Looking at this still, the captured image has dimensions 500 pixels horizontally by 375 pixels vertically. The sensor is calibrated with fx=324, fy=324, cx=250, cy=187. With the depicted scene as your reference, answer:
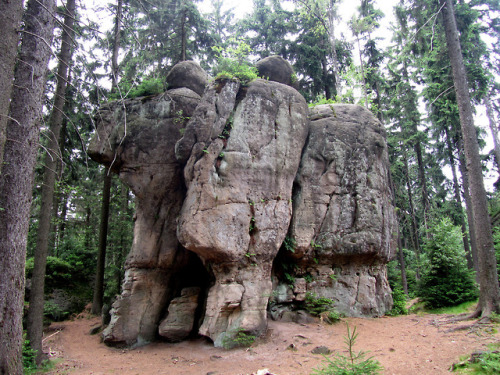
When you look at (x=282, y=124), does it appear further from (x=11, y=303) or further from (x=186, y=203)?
(x=11, y=303)

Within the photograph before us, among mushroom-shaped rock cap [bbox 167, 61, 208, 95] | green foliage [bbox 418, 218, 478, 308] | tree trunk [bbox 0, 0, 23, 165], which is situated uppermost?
mushroom-shaped rock cap [bbox 167, 61, 208, 95]

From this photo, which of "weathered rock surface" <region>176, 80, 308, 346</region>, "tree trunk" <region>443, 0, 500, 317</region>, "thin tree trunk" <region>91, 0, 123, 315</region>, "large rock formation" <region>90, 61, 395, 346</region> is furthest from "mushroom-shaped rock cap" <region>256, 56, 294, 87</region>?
"thin tree trunk" <region>91, 0, 123, 315</region>

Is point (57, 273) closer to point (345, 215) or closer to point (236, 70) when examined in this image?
point (236, 70)

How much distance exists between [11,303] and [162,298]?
21.2 ft

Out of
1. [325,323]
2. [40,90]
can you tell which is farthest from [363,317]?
[40,90]

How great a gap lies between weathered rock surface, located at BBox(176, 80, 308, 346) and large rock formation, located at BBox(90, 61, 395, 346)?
4 centimetres

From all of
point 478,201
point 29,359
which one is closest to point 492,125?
point 478,201

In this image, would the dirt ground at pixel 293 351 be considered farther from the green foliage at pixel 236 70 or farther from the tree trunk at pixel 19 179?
the green foliage at pixel 236 70

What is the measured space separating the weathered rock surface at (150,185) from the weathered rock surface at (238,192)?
1.52m

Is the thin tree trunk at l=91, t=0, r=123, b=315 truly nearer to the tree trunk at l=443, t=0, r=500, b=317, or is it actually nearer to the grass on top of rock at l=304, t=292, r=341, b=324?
the grass on top of rock at l=304, t=292, r=341, b=324

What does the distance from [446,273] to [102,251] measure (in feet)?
48.8

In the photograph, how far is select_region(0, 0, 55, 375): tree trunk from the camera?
5672mm

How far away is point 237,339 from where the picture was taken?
9.12 m

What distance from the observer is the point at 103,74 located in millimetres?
17469
